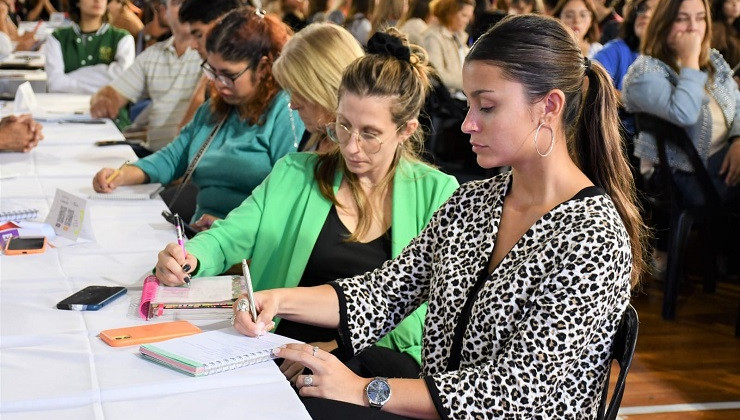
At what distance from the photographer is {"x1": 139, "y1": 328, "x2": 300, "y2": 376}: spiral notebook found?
1516 mm

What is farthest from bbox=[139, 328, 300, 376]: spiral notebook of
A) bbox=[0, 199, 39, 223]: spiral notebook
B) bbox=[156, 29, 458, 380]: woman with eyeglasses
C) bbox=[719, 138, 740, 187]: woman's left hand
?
bbox=[719, 138, 740, 187]: woman's left hand

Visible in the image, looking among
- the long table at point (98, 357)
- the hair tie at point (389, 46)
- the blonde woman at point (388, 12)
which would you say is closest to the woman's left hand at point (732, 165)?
the hair tie at point (389, 46)

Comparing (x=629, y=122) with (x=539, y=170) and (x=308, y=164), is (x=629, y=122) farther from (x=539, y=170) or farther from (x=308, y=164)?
(x=539, y=170)

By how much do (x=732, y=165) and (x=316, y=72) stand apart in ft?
7.03

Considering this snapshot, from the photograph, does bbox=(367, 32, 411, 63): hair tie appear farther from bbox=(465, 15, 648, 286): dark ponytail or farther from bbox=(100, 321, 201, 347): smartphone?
bbox=(100, 321, 201, 347): smartphone

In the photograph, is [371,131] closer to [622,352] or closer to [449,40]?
A: [622,352]

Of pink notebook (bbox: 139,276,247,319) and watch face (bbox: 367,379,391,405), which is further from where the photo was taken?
pink notebook (bbox: 139,276,247,319)

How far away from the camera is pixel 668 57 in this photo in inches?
158

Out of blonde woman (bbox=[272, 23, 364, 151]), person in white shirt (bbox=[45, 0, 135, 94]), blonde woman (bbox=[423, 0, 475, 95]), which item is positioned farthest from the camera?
blonde woman (bbox=[423, 0, 475, 95])

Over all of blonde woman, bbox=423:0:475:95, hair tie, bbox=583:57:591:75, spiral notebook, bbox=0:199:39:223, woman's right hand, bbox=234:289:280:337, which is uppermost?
hair tie, bbox=583:57:591:75

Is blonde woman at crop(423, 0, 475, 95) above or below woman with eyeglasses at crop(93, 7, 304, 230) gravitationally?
below

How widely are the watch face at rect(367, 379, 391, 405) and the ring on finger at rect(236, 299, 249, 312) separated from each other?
0.92ft

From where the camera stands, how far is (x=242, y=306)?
1.71 m

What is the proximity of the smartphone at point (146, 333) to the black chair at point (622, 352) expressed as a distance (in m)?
0.75
